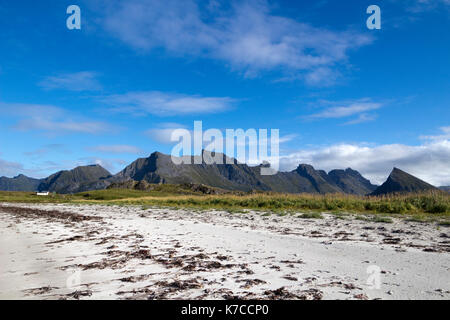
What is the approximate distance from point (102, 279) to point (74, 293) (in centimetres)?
108

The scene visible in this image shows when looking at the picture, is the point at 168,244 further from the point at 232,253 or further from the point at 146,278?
the point at 146,278

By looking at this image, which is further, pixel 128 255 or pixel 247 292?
pixel 128 255

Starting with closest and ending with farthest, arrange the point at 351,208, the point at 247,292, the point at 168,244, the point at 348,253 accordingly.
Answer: the point at 247,292 < the point at 348,253 < the point at 168,244 < the point at 351,208

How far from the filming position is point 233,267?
23.4 ft

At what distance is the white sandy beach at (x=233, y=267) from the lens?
209 inches

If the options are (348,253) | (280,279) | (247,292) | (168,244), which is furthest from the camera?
(168,244)

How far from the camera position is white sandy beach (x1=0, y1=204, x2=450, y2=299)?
17.4ft

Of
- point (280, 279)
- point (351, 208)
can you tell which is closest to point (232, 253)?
point (280, 279)
